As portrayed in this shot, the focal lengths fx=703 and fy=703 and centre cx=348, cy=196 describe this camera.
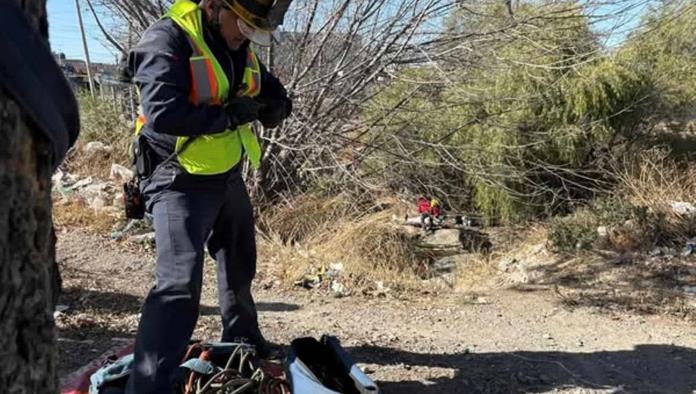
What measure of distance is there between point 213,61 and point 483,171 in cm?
478

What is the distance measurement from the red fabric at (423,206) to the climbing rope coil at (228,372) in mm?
4447

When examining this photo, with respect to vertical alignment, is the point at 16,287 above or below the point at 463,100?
below

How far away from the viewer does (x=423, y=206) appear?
7.50 m

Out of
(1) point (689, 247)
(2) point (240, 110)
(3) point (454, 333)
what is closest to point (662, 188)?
(1) point (689, 247)

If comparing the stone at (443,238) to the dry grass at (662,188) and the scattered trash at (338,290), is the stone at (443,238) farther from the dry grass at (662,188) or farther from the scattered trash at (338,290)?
the scattered trash at (338,290)

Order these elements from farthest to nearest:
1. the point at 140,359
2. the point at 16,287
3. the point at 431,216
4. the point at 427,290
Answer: the point at 431,216
the point at 427,290
the point at 140,359
the point at 16,287

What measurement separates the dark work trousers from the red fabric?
4359 mm

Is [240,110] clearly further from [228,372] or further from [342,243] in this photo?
[342,243]

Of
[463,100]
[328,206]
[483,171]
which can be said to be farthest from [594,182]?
[328,206]

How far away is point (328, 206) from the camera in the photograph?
7156mm

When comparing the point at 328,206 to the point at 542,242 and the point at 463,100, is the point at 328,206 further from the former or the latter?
the point at 542,242

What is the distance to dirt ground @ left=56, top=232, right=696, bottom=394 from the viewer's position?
11.9 feet

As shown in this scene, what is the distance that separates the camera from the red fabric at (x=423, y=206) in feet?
24.5

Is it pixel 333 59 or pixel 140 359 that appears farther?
pixel 333 59
